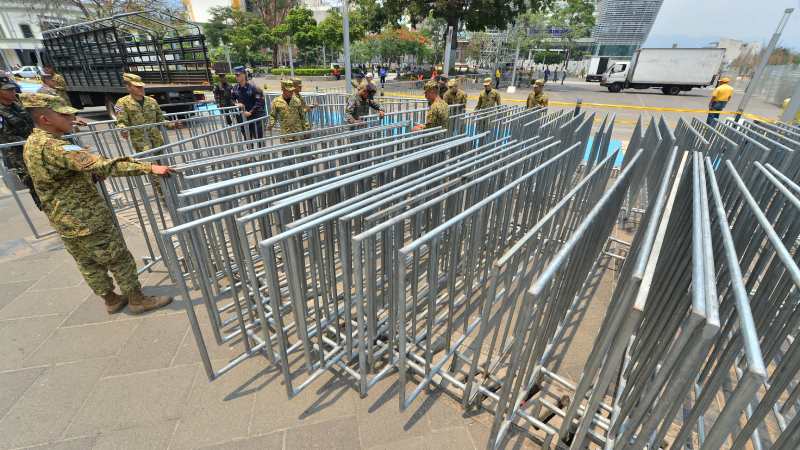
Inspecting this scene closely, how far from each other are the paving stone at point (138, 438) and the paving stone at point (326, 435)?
78 cm

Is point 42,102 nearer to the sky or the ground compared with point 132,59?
nearer to the ground

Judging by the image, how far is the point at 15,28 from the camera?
45375 millimetres

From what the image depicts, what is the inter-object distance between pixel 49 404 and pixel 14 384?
434 millimetres

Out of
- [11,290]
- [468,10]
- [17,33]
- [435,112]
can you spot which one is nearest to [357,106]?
[435,112]

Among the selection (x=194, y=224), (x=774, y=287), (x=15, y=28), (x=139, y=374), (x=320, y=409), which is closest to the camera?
(x=194, y=224)

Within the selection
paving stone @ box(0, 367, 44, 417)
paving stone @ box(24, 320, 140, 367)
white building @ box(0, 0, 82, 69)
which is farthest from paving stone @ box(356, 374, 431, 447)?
white building @ box(0, 0, 82, 69)

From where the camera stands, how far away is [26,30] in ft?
151

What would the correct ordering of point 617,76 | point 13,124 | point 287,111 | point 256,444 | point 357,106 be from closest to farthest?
point 256,444 < point 13,124 < point 287,111 < point 357,106 < point 617,76

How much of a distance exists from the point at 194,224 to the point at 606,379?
216 centimetres

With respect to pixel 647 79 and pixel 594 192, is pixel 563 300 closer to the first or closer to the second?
pixel 594 192

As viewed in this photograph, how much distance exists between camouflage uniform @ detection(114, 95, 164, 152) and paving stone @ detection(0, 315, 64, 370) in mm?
2904

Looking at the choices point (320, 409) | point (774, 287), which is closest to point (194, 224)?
point (320, 409)

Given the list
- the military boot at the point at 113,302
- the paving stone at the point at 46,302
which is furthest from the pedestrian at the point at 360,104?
the paving stone at the point at 46,302

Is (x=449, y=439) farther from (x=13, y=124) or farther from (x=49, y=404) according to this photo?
(x=13, y=124)
